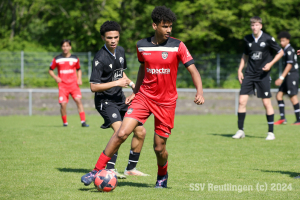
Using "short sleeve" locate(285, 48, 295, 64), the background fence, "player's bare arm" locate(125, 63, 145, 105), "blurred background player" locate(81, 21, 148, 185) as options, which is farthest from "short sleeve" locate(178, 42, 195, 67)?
the background fence

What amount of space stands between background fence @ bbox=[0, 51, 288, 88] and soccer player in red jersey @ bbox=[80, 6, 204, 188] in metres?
15.5

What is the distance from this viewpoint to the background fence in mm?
19969

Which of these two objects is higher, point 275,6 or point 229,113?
point 275,6

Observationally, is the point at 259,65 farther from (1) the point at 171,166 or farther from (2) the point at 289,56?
(1) the point at 171,166

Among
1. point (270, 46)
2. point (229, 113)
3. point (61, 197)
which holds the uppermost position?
point (270, 46)

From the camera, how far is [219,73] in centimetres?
2095

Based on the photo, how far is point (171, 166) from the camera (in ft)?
21.9

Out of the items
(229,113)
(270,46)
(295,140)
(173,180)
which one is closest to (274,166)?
(173,180)

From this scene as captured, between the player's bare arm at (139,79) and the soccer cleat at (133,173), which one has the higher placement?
the player's bare arm at (139,79)

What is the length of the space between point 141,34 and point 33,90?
8.49 meters

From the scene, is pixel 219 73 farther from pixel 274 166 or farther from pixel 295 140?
pixel 274 166

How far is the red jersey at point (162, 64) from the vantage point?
16.6 ft

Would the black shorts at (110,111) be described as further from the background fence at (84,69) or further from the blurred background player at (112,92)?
A: the background fence at (84,69)

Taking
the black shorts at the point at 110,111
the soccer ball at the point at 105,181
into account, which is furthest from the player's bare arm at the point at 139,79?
the soccer ball at the point at 105,181
